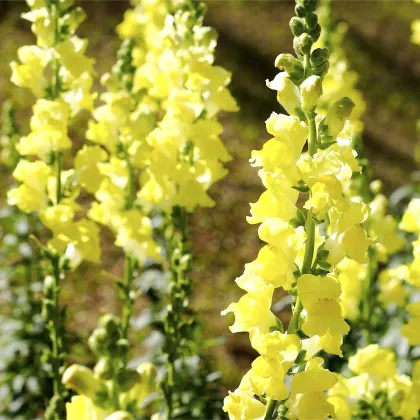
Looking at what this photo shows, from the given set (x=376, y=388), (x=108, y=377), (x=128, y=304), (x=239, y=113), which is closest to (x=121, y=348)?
(x=108, y=377)

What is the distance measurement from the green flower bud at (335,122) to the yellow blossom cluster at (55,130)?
111cm

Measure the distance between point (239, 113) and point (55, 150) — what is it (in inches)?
286

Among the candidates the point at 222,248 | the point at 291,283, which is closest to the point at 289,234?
the point at 291,283

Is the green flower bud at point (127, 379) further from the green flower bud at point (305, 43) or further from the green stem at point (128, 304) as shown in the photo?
the green flower bud at point (305, 43)

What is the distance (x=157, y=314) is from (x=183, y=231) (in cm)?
116

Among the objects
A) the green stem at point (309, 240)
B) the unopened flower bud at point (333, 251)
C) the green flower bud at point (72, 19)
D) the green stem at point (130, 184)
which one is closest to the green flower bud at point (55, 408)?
the green stem at point (130, 184)

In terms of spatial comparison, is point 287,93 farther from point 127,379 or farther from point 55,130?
point 55,130

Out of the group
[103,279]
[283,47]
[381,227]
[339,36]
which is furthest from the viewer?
[283,47]

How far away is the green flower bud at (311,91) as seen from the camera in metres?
1.73

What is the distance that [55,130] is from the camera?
8.80 ft

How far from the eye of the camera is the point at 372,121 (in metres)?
10.8

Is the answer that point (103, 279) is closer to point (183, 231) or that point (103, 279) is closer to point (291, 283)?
point (183, 231)

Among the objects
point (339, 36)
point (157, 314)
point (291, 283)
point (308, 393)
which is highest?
point (291, 283)

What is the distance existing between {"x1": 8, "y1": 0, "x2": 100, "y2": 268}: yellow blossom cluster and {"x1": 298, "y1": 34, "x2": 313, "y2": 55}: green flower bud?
113 cm
